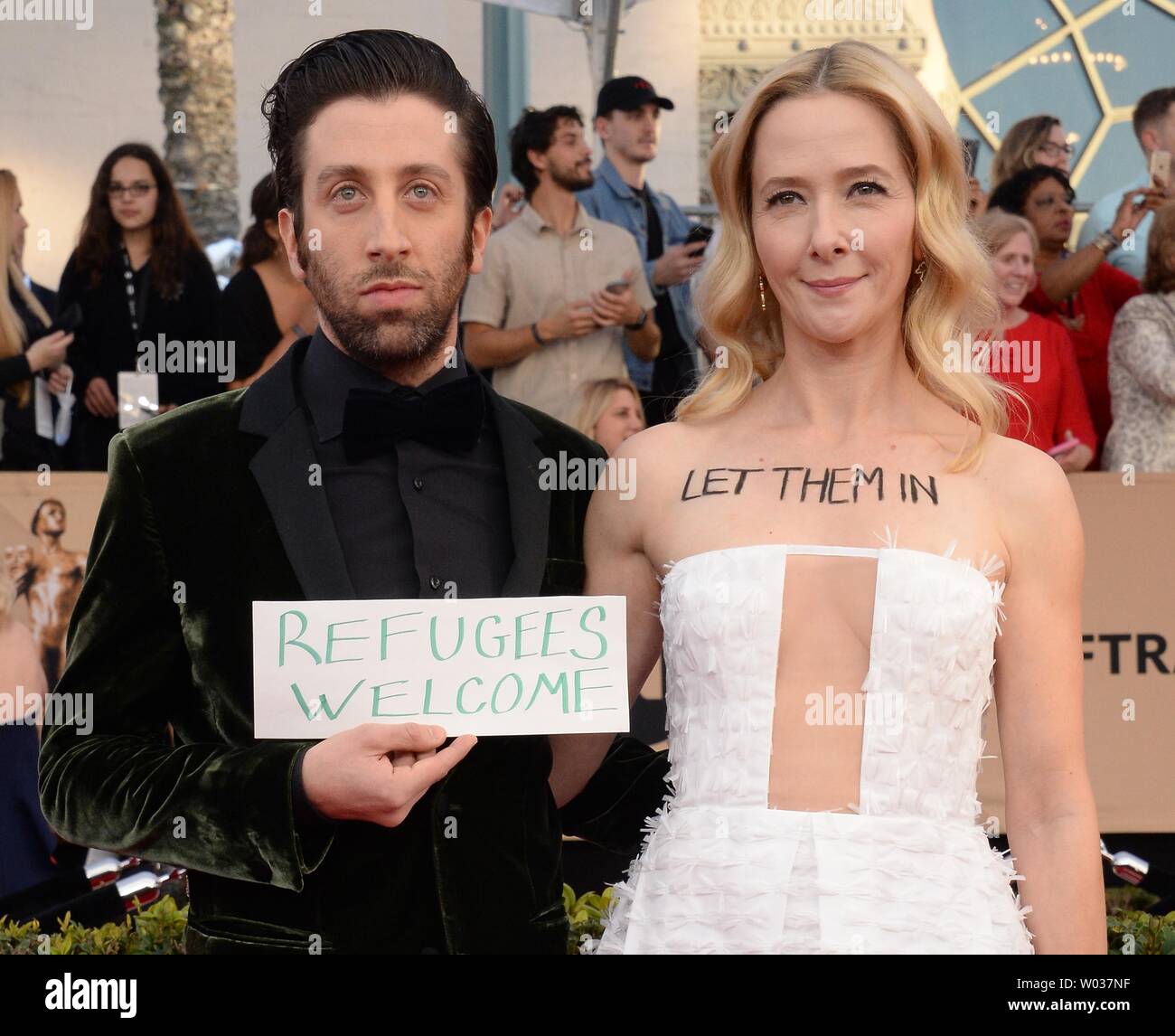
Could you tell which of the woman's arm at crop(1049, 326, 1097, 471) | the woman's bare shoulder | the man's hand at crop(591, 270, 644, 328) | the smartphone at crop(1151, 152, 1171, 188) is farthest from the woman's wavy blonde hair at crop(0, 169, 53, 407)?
the smartphone at crop(1151, 152, 1171, 188)

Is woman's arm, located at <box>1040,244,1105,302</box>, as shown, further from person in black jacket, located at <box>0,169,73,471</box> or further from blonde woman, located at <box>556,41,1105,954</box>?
person in black jacket, located at <box>0,169,73,471</box>

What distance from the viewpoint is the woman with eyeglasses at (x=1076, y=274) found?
5004mm

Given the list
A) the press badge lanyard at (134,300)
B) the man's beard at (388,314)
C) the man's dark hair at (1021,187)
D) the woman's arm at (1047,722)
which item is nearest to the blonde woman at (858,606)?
the woman's arm at (1047,722)

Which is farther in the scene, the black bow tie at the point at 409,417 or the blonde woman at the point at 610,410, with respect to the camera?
the blonde woman at the point at 610,410

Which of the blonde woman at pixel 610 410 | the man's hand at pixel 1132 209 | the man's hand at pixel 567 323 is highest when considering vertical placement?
the man's hand at pixel 1132 209

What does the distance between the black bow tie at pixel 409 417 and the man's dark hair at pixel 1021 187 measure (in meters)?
3.13

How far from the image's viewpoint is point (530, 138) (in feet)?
15.7

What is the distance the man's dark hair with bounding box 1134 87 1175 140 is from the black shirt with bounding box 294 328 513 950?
11.2ft

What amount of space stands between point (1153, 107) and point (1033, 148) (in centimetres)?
41

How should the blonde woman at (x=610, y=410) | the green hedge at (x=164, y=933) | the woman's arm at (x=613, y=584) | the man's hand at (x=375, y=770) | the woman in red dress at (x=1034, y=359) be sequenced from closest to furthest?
1. the man's hand at (x=375, y=770)
2. the woman's arm at (x=613, y=584)
3. the green hedge at (x=164, y=933)
4. the blonde woman at (x=610, y=410)
5. the woman in red dress at (x=1034, y=359)

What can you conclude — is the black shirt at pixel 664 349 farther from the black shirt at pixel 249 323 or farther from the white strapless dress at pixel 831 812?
the white strapless dress at pixel 831 812

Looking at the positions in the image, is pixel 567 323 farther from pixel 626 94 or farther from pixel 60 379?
pixel 60 379

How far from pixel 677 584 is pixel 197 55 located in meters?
3.21

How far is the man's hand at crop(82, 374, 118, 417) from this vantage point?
4793 millimetres
